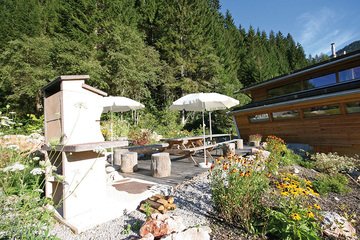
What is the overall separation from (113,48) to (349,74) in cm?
1621

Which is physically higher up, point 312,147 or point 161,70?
point 161,70

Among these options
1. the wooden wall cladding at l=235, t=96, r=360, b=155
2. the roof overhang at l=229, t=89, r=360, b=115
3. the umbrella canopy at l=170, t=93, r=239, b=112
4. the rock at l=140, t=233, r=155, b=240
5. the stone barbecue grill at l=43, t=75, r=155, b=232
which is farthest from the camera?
the wooden wall cladding at l=235, t=96, r=360, b=155

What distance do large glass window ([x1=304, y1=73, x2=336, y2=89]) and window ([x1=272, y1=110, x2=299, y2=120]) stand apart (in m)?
3.03

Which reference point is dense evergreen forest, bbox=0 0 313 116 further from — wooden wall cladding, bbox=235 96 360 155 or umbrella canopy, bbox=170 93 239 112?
umbrella canopy, bbox=170 93 239 112

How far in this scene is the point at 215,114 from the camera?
20984 millimetres

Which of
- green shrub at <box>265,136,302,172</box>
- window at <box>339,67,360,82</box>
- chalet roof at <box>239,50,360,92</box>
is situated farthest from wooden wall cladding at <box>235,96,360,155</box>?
window at <box>339,67,360,82</box>

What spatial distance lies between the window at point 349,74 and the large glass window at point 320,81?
39cm

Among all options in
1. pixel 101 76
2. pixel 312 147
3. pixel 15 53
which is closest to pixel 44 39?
pixel 15 53

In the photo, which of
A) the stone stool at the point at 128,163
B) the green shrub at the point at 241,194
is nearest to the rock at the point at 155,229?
the green shrub at the point at 241,194

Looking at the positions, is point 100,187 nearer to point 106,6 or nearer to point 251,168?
point 251,168

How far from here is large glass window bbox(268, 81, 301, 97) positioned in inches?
543

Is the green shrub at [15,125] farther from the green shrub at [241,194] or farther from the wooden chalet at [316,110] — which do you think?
the wooden chalet at [316,110]

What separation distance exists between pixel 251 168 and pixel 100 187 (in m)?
2.82

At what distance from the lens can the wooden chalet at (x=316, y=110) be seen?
30.4 feet
